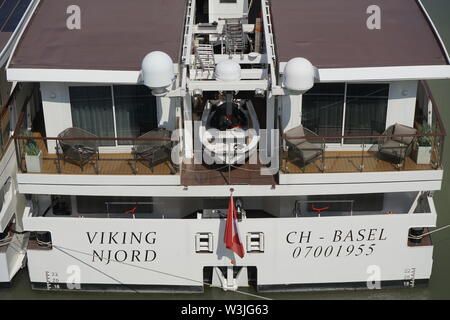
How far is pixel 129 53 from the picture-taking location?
619 inches

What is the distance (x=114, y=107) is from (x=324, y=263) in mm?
5960

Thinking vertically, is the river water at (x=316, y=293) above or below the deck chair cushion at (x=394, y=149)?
below

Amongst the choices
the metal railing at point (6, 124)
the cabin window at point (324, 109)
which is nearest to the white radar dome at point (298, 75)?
the cabin window at point (324, 109)

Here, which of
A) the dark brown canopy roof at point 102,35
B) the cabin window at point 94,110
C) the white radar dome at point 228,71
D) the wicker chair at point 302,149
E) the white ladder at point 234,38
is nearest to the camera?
the white radar dome at point 228,71

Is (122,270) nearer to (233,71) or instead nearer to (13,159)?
(13,159)

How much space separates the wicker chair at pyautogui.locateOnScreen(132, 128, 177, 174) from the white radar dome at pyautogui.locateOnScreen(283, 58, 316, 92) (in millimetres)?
2966

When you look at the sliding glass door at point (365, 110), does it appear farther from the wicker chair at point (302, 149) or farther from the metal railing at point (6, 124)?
the metal railing at point (6, 124)

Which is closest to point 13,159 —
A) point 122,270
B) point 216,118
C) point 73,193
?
point 73,193

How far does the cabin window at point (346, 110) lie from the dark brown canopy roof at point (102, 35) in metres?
3.35

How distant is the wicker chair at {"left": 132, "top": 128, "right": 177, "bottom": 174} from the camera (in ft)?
49.5

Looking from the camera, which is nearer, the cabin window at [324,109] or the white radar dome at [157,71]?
the white radar dome at [157,71]

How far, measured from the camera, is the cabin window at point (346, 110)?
51.6 ft

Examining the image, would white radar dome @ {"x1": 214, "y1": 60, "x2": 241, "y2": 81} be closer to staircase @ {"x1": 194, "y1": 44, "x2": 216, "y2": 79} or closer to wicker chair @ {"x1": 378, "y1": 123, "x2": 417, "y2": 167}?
staircase @ {"x1": 194, "y1": 44, "x2": 216, "y2": 79}

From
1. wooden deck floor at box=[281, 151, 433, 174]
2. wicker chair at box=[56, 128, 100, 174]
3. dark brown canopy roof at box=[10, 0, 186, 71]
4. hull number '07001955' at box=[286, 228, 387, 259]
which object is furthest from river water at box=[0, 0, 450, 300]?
dark brown canopy roof at box=[10, 0, 186, 71]
